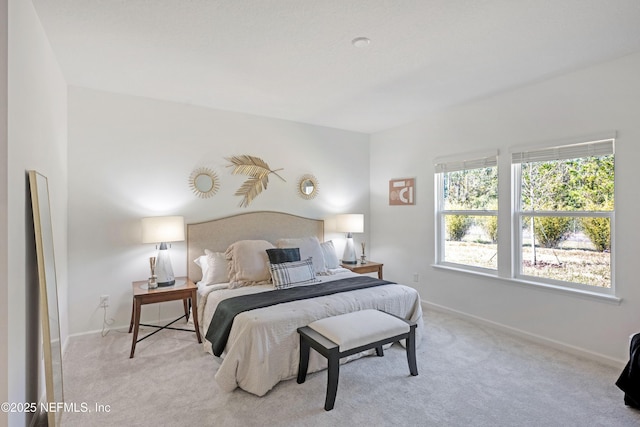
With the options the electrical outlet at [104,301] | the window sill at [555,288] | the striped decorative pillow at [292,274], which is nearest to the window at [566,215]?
the window sill at [555,288]

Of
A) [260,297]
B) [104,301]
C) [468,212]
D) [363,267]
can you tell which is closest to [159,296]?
[104,301]

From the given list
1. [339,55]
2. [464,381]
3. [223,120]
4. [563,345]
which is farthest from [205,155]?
[563,345]

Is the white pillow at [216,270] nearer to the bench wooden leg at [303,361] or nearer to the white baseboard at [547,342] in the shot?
the bench wooden leg at [303,361]

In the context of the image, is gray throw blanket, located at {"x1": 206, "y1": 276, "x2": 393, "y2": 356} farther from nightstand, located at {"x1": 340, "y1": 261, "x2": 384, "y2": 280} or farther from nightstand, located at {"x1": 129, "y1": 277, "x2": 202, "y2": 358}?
nightstand, located at {"x1": 340, "y1": 261, "x2": 384, "y2": 280}

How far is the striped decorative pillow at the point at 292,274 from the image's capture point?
10.5ft

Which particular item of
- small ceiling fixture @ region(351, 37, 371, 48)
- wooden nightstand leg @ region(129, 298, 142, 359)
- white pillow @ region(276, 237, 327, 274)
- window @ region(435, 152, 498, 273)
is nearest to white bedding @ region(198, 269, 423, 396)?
wooden nightstand leg @ region(129, 298, 142, 359)

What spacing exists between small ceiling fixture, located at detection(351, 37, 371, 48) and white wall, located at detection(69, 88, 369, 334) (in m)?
2.11

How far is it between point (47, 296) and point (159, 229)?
4.46 feet

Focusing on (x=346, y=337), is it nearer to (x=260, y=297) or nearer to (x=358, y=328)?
(x=358, y=328)

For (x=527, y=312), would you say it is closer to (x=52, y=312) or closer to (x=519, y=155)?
(x=519, y=155)

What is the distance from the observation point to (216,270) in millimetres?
3371

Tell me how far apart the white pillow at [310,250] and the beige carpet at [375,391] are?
47.0 inches

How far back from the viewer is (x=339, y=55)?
259 cm

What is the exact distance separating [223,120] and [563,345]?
4.26 m
